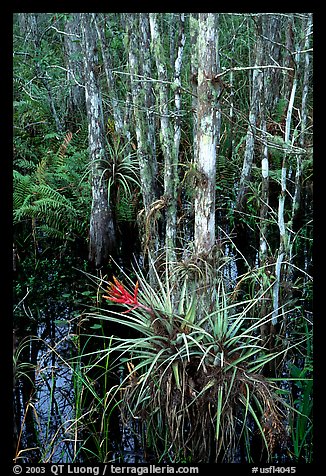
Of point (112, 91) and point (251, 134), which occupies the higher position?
point (112, 91)

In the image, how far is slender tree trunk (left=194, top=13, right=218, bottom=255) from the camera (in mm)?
4121

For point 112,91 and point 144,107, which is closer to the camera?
point 144,107

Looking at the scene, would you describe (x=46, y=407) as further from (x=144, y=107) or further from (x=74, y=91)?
(x=74, y=91)

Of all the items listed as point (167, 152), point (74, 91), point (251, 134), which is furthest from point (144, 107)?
point (74, 91)

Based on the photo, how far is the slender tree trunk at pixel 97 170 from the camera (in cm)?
714

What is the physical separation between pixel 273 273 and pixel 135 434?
6.79ft

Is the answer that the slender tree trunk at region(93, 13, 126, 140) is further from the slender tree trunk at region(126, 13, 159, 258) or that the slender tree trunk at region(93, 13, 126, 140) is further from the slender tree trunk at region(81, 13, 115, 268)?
the slender tree trunk at region(126, 13, 159, 258)

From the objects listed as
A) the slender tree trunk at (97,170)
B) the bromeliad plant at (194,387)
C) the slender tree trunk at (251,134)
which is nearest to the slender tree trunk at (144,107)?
the slender tree trunk at (97,170)

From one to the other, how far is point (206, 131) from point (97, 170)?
11.5 ft

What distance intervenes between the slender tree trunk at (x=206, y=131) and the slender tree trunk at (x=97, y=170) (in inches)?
129

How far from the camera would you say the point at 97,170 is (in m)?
7.56

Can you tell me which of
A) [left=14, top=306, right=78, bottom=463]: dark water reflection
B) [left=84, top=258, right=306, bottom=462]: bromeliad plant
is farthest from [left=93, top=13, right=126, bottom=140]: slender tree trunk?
[left=84, top=258, right=306, bottom=462]: bromeliad plant

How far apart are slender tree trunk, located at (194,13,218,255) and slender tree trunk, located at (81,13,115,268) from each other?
3286 millimetres

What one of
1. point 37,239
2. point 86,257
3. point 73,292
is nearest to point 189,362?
point 73,292
